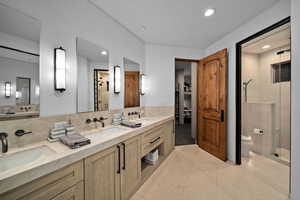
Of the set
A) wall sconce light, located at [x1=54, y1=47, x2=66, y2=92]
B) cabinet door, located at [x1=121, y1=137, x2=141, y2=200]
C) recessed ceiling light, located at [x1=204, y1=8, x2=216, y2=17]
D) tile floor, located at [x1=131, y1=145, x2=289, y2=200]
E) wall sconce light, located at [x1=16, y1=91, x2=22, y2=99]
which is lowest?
tile floor, located at [x1=131, y1=145, x2=289, y2=200]

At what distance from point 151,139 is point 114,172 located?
89cm

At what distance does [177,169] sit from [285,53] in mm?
3542

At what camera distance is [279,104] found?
9.50ft

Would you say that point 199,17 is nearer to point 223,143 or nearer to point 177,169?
point 223,143

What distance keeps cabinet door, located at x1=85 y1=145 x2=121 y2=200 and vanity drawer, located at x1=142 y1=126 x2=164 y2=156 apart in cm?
58

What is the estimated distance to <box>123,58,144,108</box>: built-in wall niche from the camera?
251 cm

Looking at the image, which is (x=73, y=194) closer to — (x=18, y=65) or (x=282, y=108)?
(x=18, y=65)

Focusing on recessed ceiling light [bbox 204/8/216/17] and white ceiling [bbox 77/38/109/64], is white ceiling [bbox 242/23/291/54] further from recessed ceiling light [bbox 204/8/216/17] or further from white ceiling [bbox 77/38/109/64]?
white ceiling [bbox 77/38/109/64]

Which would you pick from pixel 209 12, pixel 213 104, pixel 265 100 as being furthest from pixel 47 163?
pixel 265 100

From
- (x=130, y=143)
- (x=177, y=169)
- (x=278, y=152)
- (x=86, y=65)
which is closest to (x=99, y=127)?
(x=130, y=143)

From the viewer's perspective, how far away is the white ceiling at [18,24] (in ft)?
3.58

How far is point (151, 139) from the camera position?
2139mm

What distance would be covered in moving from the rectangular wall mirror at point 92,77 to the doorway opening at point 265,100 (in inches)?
97.2

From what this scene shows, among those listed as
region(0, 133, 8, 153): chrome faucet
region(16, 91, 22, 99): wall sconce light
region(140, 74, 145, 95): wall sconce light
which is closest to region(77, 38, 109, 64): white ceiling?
region(16, 91, 22, 99): wall sconce light
